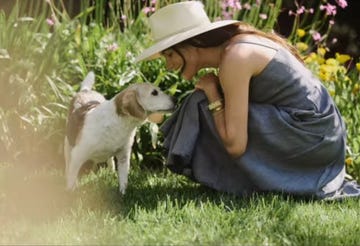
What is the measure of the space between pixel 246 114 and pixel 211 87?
272mm

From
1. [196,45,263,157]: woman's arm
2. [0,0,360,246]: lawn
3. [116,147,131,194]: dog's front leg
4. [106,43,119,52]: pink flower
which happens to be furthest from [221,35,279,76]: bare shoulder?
[106,43,119,52]: pink flower

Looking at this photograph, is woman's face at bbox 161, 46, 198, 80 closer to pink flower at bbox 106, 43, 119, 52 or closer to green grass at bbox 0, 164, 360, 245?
green grass at bbox 0, 164, 360, 245

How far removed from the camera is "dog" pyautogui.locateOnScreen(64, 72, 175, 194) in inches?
172

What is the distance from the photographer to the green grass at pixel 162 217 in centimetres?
359

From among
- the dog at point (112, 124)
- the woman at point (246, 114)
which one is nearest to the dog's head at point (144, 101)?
the dog at point (112, 124)

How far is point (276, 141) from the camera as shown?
4.39 m

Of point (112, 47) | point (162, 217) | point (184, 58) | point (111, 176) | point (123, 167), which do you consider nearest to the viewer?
point (162, 217)

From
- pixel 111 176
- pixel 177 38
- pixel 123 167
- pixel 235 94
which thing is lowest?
pixel 111 176

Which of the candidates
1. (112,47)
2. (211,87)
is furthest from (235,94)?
(112,47)

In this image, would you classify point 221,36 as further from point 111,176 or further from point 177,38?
point 111,176

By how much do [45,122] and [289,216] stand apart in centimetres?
206

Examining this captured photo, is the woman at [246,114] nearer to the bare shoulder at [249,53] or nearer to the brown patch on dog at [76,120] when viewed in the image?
the bare shoulder at [249,53]

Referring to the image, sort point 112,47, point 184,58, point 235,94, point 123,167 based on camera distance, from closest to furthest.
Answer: point 235,94, point 184,58, point 123,167, point 112,47

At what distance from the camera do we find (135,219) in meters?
3.85
